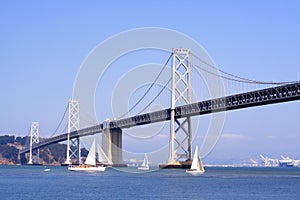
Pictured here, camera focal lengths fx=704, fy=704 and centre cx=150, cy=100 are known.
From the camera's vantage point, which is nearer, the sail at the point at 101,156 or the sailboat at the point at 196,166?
the sailboat at the point at 196,166

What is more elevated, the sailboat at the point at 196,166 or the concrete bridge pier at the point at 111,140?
the concrete bridge pier at the point at 111,140

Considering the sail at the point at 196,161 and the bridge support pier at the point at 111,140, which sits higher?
the bridge support pier at the point at 111,140

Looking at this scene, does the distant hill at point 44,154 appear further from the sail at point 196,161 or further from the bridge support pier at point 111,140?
the sail at point 196,161

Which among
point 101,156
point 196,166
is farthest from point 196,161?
point 101,156

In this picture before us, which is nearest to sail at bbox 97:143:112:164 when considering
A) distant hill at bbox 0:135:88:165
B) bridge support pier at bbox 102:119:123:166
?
bridge support pier at bbox 102:119:123:166

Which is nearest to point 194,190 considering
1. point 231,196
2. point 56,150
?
point 231,196

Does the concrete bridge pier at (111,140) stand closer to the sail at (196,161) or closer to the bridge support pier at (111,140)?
the bridge support pier at (111,140)

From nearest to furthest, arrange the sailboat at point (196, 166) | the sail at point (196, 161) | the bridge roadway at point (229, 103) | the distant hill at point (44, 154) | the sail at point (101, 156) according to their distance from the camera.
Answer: the bridge roadway at point (229, 103), the sail at point (196, 161), the sailboat at point (196, 166), the sail at point (101, 156), the distant hill at point (44, 154)

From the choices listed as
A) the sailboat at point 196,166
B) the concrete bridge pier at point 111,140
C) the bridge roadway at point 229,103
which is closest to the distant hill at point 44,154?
the concrete bridge pier at point 111,140

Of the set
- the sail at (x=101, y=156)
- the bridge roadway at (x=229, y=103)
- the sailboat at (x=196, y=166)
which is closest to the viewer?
the bridge roadway at (x=229, y=103)

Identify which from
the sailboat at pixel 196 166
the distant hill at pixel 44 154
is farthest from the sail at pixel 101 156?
the distant hill at pixel 44 154

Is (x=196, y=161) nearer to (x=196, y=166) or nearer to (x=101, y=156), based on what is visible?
(x=196, y=166)

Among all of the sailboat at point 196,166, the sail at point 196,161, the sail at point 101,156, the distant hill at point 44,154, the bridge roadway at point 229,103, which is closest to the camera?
the bridge roadway at point 229,103
